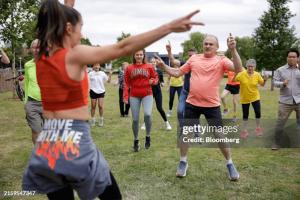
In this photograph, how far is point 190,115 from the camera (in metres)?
5.05

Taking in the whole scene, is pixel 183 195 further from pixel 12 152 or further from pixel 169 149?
pixel 12 152

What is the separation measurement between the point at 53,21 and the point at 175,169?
4.02m

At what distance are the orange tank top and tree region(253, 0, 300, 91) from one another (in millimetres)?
29849

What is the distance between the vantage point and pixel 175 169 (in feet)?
17.6

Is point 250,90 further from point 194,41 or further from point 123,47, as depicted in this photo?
point 194,41

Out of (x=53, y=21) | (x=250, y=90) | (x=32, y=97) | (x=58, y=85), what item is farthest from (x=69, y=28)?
(x=250, y=90)

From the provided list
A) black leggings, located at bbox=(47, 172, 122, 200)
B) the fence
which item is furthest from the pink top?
the fence

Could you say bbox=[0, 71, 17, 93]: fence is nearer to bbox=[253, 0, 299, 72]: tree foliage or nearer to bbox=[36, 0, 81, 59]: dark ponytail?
bbox=[36, 0, 81, 59]: dark ponytail

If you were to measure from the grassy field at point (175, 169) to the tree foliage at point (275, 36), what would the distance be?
24459 millimetres

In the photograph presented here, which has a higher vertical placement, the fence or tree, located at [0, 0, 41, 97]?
tree, located at [0, 0, 41, 97]

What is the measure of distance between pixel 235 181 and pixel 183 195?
43.9 inches

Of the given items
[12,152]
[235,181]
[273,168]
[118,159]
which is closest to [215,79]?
[235,181]

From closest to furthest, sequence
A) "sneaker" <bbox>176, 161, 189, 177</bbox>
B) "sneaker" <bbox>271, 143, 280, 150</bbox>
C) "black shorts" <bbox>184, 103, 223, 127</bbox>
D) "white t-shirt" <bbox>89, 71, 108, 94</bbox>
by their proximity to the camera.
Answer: "black shorts" <bbox>184, 103, 223, 127</bbox> → "sneaker" <bbox>176, 161, 189, 177</bbox> → "sneaker" <bbox>271, 143, 280, 150</bbox> → "white t-shirt" <bbox>89, 71, 108, 94</bbox>

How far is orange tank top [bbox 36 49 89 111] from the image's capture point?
6.51 feet
